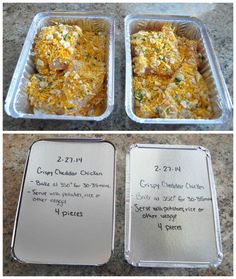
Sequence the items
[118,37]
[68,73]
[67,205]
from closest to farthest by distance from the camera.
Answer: [67,205] < [68,73] < [118,37]

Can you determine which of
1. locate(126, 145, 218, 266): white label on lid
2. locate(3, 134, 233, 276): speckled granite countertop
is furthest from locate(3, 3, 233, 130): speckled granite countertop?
locate(126, 145, 218, 266): white label on lid

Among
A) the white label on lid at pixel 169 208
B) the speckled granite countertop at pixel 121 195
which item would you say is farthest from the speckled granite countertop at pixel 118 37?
the white label on lid at pixel 169 208

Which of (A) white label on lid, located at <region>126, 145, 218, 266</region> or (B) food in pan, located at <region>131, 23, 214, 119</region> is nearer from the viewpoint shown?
(A) white label on lid, located at <region>126, 145, 218, 266</region>

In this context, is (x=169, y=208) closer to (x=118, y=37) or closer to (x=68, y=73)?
(x=68, y=73)

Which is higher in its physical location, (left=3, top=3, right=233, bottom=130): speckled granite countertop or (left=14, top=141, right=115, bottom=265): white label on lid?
(left=3, top=3, right=233, bottom=130): speckled granite countertop

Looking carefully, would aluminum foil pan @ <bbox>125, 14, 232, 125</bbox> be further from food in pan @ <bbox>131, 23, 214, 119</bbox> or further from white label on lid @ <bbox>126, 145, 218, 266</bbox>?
white label on lid @ <bbox>126, 145, 218, 266</bbox>

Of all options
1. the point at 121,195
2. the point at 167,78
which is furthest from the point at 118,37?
the point at 121,195
